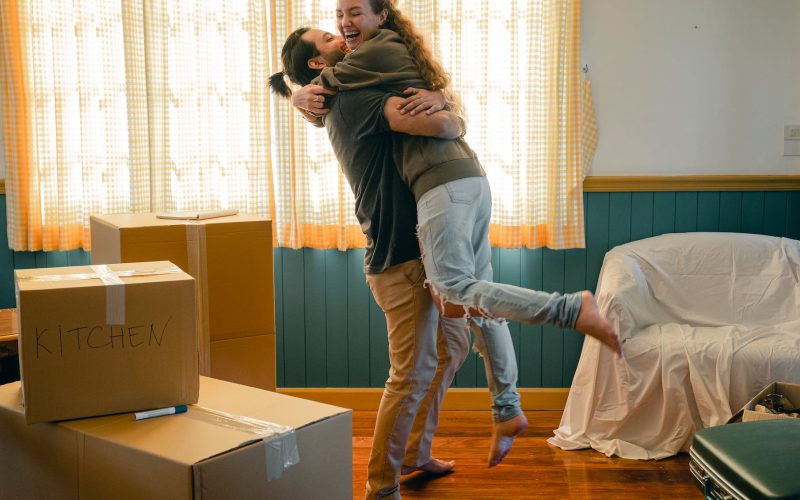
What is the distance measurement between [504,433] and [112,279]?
115 centimetres

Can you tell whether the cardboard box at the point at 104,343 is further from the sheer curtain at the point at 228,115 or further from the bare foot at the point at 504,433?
the sheer curtain at the point at 228,115

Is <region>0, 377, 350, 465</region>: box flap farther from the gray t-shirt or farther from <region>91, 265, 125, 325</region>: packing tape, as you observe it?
the gray t-shirt

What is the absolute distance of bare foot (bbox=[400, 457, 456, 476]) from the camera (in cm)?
268

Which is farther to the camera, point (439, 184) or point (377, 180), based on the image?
point (377, 180)

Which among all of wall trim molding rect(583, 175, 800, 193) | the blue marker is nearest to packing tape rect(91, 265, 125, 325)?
the blue marker

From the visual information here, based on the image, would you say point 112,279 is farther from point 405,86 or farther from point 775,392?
point 775,392

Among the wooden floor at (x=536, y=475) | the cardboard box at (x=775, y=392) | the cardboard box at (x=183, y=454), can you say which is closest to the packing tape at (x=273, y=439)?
the cardboard box at (x=183, y=454)

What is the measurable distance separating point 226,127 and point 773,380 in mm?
2272

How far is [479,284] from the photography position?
2.02 meters

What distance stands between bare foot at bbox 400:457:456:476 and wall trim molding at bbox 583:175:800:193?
4.37 feet

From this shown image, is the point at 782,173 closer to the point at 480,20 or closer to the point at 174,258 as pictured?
the point at 480,20

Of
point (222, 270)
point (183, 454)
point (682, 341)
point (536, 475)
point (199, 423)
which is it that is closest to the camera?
point (183, 454)

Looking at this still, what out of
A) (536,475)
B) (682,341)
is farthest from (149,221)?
(682,341)

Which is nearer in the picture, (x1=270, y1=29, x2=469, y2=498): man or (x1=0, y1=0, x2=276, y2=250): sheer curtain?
(x1=270, y1=29, x2=469, y2=498): man
